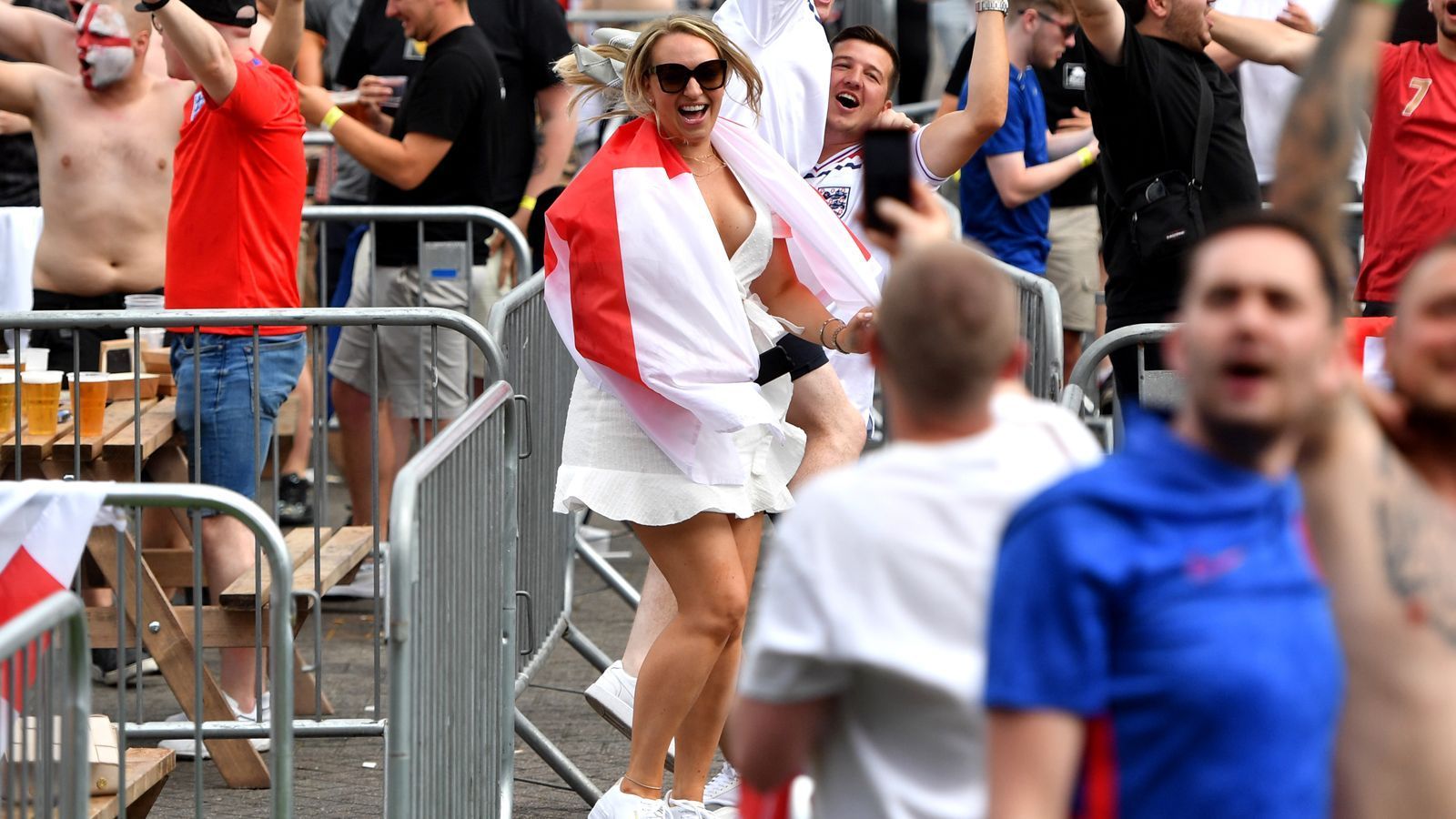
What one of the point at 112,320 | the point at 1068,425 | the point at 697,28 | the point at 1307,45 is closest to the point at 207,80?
the point at 112,320

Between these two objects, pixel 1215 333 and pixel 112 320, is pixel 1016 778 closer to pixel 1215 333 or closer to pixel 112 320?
pixel 1215 333

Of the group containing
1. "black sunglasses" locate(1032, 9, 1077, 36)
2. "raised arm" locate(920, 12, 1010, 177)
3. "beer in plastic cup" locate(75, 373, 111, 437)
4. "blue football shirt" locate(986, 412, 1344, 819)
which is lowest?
"beer in plastic cup" locate(75, 373, 111, 437)

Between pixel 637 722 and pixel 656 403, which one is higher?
pixel 656 403

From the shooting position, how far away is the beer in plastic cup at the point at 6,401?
17.8 ft

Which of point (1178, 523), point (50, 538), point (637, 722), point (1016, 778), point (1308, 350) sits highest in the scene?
point (1308, 350)

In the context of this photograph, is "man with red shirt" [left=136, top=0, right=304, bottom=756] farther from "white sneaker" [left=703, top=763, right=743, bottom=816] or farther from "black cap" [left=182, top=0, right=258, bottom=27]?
"white sneaker" [left=703, top=763, right=743, bottom=816]

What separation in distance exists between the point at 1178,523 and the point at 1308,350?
25 centimetres

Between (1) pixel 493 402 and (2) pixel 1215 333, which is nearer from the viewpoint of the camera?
(2) pixel 1215 333

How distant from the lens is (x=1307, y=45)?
18.4ft

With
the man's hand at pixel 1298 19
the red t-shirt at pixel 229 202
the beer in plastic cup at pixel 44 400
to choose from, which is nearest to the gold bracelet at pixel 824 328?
the red t-shirt at pixel 229 202

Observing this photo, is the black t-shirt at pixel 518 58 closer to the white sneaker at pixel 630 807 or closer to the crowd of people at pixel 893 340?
the crowd of people at pixel 893 340

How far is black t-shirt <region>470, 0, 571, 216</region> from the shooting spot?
798cm

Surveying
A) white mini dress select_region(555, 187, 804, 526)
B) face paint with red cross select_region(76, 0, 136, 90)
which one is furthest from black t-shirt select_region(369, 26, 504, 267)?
white mini dress select_region(555, 187, 804, 526)

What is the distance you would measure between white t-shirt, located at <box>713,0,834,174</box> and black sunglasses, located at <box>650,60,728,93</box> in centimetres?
85
